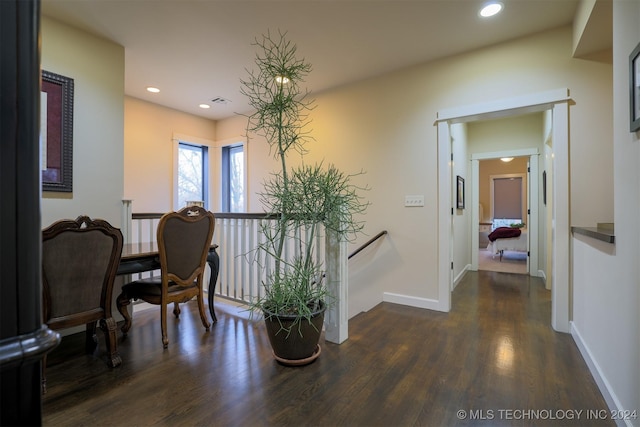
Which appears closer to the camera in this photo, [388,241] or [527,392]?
[527,392]

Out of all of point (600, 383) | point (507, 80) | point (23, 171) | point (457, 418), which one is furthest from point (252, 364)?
point (507, 80)

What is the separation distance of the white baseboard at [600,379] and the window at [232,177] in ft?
14.8

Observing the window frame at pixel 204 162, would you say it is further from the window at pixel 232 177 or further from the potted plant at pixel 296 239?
the potted plant at pixel 296 239

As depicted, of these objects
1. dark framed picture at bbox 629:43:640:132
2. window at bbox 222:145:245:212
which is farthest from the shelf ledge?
window at bbox 222:145:245:212

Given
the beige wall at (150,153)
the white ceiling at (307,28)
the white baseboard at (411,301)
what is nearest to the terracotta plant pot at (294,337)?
the white baseboard at (411,301)

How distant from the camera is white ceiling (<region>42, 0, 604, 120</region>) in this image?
2.39 m

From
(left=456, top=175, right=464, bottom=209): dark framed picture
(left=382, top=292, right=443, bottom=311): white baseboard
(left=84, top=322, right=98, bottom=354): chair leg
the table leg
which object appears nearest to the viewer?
(left=84, top=322, right=98, bottom=354): chair leg

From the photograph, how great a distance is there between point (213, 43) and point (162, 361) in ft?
8.98

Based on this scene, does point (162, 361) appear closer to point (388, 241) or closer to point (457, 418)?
point (457, 418)

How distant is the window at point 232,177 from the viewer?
5270 millimetres

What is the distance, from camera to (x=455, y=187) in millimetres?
4344

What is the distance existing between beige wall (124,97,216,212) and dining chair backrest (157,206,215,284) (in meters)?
2.12

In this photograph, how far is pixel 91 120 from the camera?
109 inches

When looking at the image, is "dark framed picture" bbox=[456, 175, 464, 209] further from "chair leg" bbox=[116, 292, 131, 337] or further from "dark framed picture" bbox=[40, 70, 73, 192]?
"dark framed picture" bbox=[40, 70, 73, 192]
